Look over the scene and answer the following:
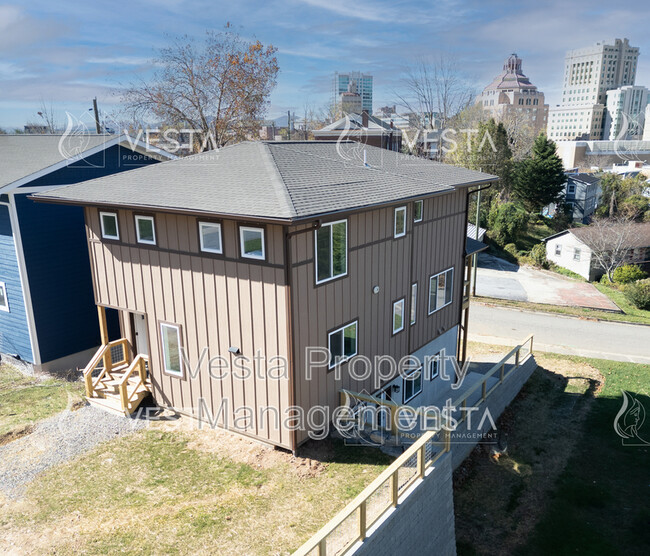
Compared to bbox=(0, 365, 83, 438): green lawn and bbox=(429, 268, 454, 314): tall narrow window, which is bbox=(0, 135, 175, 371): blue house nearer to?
bbox=(0, 365, 83, 438): green lawn

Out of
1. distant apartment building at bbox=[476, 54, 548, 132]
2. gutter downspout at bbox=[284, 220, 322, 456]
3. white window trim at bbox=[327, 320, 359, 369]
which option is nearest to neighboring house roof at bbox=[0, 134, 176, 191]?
gutter downspout at bbox=[284, 220, 322, 456]

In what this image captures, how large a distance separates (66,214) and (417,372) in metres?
11.6

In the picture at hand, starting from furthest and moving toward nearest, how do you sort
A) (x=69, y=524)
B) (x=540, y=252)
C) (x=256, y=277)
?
1. (x=540, y=252)
2. (x=256, y=277)
3. (x=69, y=524)

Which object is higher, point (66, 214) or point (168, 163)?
point (168, 163)

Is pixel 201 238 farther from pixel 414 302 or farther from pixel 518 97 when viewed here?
pixel 518 97

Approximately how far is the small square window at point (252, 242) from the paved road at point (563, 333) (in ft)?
51.9

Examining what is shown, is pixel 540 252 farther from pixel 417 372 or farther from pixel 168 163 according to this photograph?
pixel 168 163

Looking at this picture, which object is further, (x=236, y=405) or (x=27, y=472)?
(x=236, y=405)

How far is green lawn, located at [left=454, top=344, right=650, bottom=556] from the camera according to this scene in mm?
11023

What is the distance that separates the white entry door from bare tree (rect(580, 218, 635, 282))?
3420 cm

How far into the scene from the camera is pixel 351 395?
36.7ft

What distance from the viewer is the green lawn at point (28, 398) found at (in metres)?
Answer: 11.6

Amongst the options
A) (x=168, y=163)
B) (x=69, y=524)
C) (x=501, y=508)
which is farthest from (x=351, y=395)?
(x=168, y=163)

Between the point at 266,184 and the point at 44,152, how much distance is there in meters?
10.4
